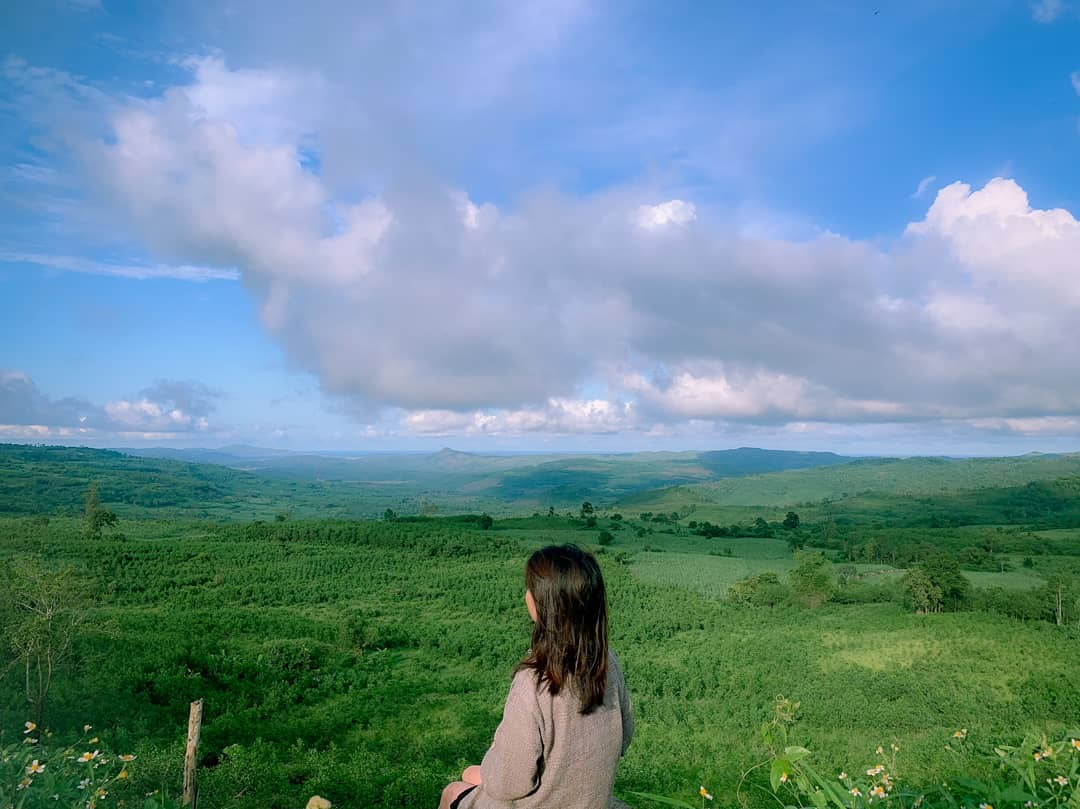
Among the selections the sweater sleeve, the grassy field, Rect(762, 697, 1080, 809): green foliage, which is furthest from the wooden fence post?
Rect(762, 697, 1080, 809): green foliage

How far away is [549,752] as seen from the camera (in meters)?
2.60

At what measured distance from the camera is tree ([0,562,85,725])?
624 inches

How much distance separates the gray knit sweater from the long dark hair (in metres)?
0.06

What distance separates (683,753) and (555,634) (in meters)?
19.9

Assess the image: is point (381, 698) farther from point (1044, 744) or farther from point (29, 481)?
point (29, 481)

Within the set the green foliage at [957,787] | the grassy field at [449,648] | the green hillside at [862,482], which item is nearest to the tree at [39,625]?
the grassy field at [449,648]

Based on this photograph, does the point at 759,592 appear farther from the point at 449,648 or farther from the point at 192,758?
the point at 192,758

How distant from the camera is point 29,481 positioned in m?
51.4

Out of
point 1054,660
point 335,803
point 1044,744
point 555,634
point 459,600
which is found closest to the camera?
point 555,634

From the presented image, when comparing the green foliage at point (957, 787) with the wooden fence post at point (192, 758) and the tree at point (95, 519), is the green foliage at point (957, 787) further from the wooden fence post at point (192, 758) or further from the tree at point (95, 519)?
the tree at point (95, 519)

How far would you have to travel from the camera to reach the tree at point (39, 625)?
52.0ft

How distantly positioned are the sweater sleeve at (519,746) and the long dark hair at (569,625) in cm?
8

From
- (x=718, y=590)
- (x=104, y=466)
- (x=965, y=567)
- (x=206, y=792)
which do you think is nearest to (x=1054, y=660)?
(x=718, y=590)

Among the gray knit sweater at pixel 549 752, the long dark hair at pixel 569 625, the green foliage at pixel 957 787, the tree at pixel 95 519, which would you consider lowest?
the tree at pixel 95 519
